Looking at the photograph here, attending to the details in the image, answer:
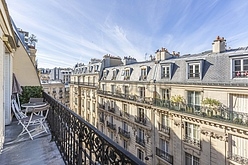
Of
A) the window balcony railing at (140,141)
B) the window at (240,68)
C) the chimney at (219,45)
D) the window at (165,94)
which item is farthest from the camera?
the window balcony railing at (140,141)

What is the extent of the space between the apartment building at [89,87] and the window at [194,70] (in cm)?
1405

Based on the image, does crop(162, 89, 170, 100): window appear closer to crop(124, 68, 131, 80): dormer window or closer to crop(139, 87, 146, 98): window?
crop(139, 87, 146, 98): window

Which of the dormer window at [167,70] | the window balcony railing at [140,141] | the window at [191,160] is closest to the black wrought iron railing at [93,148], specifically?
the window at [191,160]

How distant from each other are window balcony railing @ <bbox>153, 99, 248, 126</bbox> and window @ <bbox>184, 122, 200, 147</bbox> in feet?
3.25

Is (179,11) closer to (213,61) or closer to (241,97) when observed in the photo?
(213,61)

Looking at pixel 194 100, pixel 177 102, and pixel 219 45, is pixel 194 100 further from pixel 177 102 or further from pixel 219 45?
pixel 219 45

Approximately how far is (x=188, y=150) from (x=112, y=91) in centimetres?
1114

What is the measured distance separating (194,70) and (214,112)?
125 inches

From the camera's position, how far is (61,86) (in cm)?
3244

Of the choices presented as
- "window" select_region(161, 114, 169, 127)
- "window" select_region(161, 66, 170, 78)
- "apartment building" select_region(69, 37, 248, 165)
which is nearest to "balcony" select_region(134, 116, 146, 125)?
"apartment building" select_region(69, 37, 248, 165)

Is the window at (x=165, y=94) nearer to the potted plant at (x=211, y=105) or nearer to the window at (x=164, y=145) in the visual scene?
the potted plant at (x=211, y=105)

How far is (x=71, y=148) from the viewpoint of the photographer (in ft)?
7.64

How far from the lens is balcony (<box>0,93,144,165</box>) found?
120cm

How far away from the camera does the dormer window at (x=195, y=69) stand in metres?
9.69
